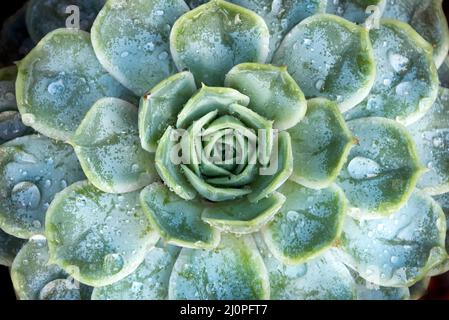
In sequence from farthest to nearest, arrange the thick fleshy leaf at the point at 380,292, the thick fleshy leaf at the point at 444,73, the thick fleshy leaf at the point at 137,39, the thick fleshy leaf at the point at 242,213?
1. the thick fleshy leaf at the point at 444,73
2. the thick fleshy leaf at the point at 380,292
3. the thick fleshy leaf at the point at 137,39
4. the thick fleshy leaf at the point at 242,213

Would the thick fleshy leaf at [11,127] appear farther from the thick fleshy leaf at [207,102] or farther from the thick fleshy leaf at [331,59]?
the thick fleshy leaf at [331,59]

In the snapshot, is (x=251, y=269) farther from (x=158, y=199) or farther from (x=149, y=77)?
(x=149, y=77)

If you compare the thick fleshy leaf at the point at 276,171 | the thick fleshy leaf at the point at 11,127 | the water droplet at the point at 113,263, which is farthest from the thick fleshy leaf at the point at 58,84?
the thick fleshy leaf at the point at 276,171

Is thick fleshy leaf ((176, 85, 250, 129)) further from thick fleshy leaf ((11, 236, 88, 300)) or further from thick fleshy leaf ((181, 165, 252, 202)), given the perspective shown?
thick fleshy leaf ((11, 236, 88, 300))

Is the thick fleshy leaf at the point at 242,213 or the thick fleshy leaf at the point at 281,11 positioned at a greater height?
the thick fleshy leaf at the point at 281,11

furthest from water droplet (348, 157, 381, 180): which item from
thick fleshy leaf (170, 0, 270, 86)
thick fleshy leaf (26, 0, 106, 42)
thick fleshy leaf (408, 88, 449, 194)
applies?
thick fleshy leaf (26, 0, 106, 42)

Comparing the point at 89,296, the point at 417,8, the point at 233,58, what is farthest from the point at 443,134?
the point at 89,296
